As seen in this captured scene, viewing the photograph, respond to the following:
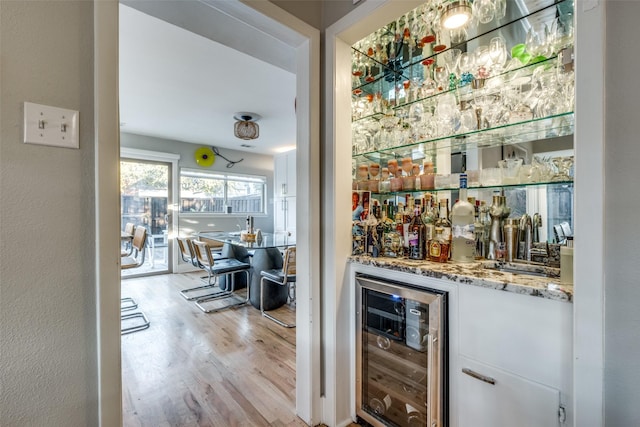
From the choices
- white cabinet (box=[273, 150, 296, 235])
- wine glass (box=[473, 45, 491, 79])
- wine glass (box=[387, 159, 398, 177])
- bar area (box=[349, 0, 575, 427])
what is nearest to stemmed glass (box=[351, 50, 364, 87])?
bar area (box=[349, 0, 575, 427])

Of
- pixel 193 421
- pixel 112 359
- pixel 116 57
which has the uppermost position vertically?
pixel 116 57

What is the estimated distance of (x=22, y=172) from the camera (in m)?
0.81

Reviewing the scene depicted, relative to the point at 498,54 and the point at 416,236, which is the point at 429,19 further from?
the point at 416,236

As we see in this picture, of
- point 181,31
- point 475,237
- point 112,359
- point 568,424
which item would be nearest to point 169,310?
point 112,359

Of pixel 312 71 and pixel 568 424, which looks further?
pixel 312 71

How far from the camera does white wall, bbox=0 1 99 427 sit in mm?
791

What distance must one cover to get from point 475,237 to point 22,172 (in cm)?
179

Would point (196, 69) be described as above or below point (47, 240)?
above

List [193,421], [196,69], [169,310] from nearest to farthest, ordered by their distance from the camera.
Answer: [193,421], [196,69], [169,310]

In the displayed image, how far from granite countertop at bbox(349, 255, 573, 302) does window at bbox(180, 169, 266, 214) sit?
4.89 metres

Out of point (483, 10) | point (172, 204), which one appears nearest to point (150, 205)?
point (172, 204)

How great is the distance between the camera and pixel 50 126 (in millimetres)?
844

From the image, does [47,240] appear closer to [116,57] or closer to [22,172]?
A: [22,172]

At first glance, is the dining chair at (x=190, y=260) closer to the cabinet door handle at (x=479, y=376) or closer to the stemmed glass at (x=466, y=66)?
the cabinet door handle at (x=479, y=376)
